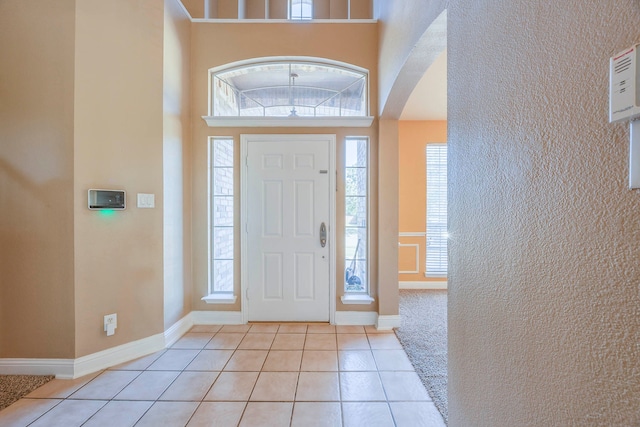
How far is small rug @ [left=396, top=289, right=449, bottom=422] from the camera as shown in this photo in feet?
7.05

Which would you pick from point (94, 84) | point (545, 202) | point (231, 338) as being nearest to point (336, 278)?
point (231, 338)

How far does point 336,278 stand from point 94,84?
113 inches

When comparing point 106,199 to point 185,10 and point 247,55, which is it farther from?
point 185,10

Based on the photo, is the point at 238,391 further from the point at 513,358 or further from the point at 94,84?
the point at 94,84

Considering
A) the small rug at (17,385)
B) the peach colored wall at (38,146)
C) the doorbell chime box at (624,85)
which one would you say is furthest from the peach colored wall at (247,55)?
the doorbell chime box at (624,85)

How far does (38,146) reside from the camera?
221 cm

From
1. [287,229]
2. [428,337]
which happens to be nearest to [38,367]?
[287,229]

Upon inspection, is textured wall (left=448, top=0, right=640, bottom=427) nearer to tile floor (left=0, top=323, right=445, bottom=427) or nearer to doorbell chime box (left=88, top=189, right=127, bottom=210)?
tile floor (left=0, top=323, right=445, bottom=427)

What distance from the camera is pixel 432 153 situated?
4652 mm

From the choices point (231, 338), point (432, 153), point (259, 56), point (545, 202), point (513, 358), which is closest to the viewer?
point (545, 202)

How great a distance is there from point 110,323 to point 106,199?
104 cm

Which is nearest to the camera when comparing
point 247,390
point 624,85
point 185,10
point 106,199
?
point 624,85

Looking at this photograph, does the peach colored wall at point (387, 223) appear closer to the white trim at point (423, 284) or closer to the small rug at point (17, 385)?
the white trim at point (423, 284)

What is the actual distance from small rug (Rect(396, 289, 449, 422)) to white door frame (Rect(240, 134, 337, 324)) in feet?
2.88
